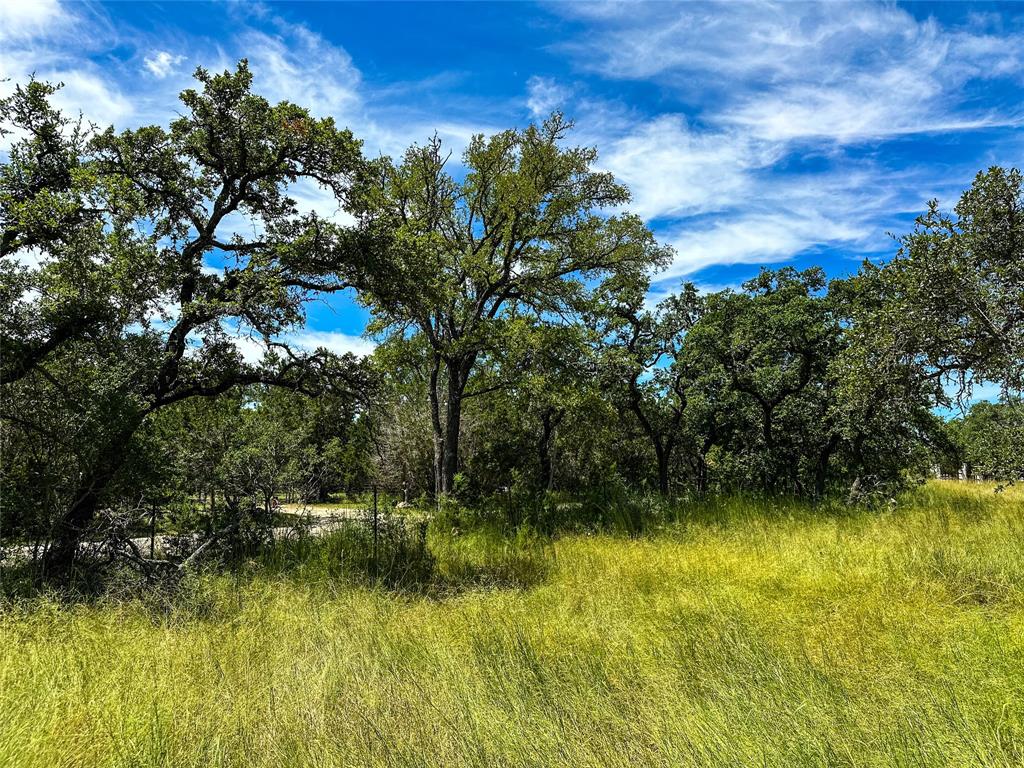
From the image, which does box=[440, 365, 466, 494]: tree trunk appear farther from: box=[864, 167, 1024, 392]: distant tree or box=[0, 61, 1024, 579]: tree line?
box=[864, 167, 1024, 392]: distant tree

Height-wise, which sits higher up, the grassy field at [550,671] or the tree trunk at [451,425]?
the tree trunk at [451,425]

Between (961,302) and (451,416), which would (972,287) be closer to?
(961,302)

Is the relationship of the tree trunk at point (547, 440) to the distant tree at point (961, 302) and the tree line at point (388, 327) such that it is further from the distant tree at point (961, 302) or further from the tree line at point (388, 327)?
the distant tree at point (961, 302)

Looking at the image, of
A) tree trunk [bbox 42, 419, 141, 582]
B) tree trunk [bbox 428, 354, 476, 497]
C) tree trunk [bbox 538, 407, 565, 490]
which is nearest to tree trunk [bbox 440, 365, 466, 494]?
tree trunk [bbox 428, 354, 476, 497]

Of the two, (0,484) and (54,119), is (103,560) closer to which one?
(0,484)

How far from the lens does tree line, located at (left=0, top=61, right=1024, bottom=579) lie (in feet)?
22.4

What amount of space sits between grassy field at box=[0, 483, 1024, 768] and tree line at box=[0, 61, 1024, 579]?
7.56 feet

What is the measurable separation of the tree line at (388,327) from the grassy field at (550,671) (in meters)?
2.30

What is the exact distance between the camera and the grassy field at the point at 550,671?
10.2ft

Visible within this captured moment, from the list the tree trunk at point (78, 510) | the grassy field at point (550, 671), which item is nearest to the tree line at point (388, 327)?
the tree trunk at point (78, 510)

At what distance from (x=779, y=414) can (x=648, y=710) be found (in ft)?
51.6

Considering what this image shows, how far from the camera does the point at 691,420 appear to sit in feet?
60.2

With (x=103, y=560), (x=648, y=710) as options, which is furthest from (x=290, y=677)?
(x=103, y=560)

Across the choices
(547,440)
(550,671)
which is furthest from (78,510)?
(547,440)
